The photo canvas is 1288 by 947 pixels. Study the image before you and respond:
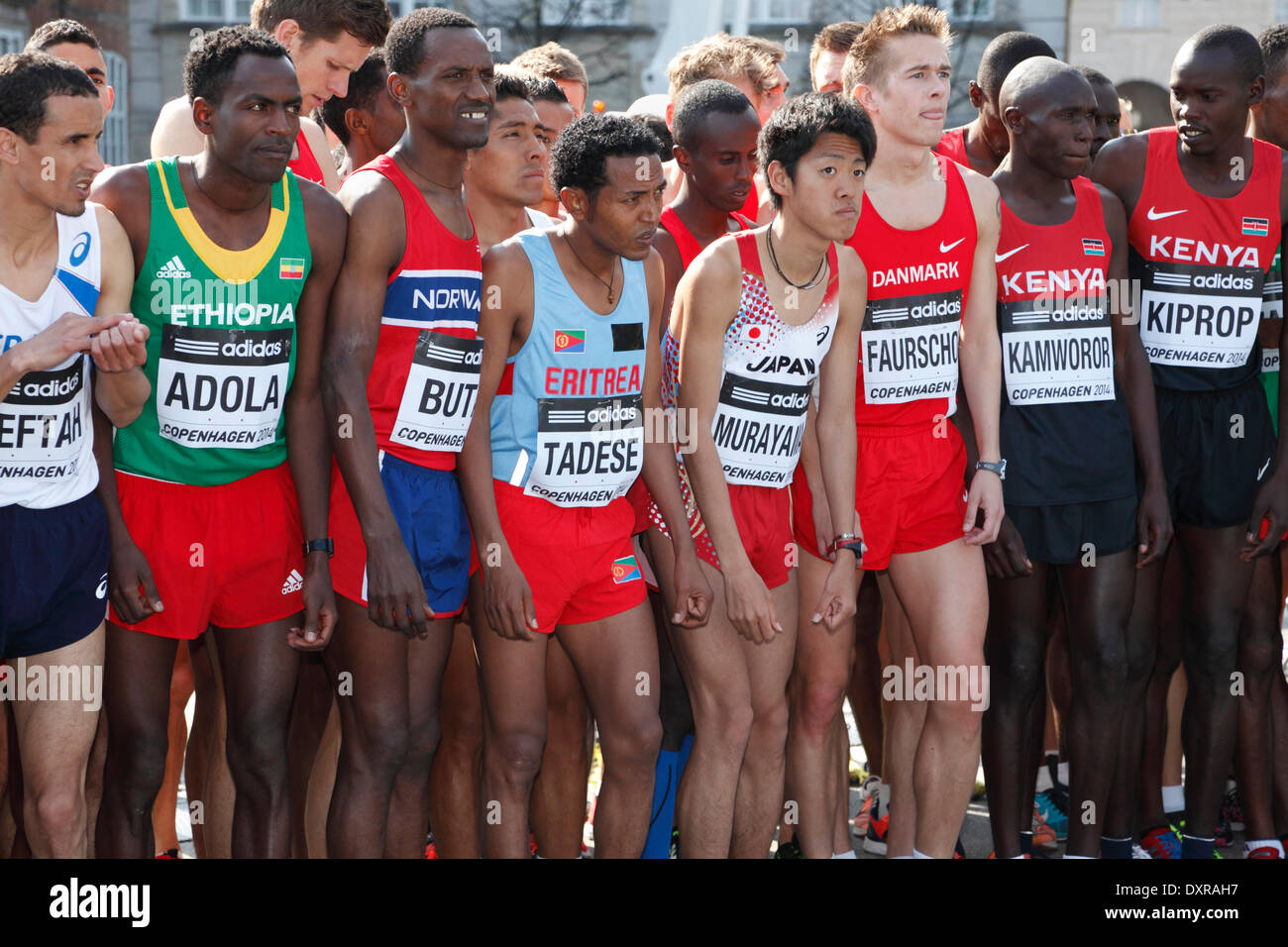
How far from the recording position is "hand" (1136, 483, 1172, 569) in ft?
16.0

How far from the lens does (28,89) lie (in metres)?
3.70

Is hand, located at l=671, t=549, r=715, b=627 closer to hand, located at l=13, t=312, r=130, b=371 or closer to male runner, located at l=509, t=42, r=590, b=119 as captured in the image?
hand, located at l=13, t=312, r=130, b=371

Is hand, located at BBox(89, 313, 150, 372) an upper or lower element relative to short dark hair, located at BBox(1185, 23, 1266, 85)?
A: lower

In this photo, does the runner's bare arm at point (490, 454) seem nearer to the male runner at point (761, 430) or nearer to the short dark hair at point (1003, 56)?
the male runner at point (761, 430)

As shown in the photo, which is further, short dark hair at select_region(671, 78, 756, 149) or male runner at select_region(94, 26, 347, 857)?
short dark hair at select_region(671, 78, 756, 149)

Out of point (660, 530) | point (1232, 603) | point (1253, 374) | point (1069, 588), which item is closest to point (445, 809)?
point (660, 530)

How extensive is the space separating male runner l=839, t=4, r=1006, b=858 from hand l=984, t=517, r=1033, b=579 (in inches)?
3.9

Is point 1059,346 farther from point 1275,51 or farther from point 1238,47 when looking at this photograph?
point 1275,51

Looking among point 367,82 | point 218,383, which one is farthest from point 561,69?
point 218,383

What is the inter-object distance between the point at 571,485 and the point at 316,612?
774 mm

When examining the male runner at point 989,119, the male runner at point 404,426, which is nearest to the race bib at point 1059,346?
the male runner at point 989,119

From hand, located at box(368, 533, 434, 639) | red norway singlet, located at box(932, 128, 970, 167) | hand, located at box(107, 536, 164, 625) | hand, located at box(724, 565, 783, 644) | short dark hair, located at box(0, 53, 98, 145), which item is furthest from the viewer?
red norway singlet, located at box(932, 128, 970, 167)

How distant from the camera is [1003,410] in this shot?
16.1 feet

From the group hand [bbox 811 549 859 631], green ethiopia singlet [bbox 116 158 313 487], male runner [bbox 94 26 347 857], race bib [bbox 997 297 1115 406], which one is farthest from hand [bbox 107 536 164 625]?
race bib [bbox 997 297 1115 406]
